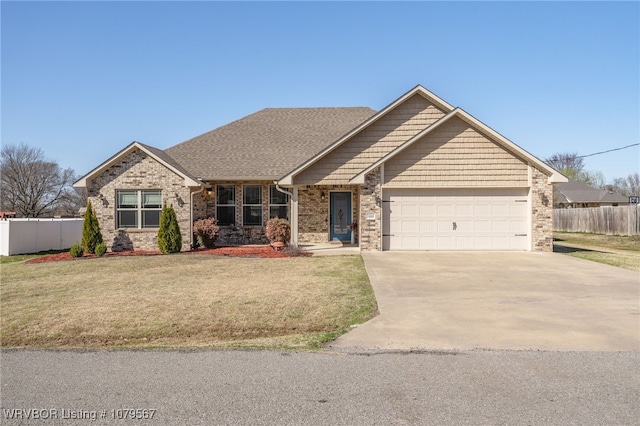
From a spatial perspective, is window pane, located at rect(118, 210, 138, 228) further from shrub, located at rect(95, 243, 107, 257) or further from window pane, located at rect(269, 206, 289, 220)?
window pane, located at rect(269, 206, 289, 220)

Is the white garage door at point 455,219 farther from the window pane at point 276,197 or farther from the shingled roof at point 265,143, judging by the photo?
the shingled roof at point 265,143

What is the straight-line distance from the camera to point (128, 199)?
17016 millimetres

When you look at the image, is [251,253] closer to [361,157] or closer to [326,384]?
[361,157]

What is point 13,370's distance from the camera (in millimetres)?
4602

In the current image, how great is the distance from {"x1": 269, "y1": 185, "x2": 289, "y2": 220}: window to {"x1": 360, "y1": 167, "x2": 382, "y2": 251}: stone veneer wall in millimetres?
4323

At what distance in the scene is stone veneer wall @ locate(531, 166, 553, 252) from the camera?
15406 mm

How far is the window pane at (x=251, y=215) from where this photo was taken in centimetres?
1878

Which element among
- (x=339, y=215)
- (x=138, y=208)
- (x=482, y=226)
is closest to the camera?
(x=482, y=226)

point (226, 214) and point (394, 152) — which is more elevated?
point (394, 152)

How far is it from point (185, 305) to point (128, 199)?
11.0 m

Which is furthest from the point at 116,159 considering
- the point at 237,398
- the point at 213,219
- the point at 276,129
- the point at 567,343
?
the point at 567,343

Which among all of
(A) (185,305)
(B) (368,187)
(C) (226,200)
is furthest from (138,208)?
(A) (185,305)

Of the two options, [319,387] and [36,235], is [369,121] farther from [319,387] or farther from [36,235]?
[36,235]

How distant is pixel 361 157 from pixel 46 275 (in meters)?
11.4
